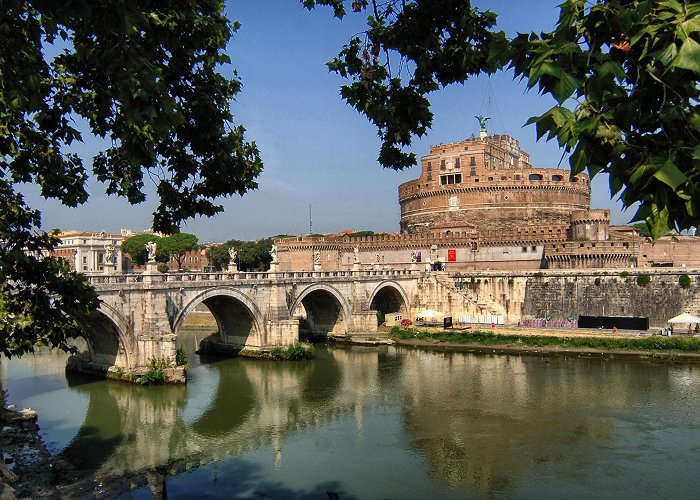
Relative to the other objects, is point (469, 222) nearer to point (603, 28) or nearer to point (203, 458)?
point (203, 458)

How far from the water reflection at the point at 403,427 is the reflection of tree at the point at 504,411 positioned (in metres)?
0.06

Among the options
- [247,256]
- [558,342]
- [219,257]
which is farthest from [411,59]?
[219,257]

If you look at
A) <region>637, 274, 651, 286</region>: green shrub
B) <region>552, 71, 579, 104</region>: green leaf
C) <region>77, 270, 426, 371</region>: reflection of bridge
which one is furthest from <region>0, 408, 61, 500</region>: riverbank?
<region>637, 274, 651, 286</region>: green shrub

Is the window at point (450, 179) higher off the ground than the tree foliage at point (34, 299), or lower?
higher

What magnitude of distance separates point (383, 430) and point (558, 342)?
685 inches

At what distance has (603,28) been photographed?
3.06m

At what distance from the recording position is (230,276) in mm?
32469

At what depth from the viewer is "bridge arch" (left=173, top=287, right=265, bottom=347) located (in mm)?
32938

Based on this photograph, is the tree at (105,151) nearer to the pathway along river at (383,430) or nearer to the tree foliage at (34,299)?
the tree foliage at (34,299)

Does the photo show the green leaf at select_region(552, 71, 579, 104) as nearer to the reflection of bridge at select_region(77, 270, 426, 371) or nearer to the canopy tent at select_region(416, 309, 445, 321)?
the reflection of bridge at select_region(77, 270, 426, 371)

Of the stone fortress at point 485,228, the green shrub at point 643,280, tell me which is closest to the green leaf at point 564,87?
the green shrub at point 643,280

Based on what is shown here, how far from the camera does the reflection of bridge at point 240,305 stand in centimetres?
2647

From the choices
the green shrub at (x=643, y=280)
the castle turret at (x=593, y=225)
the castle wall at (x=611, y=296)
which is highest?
the castle turret at (x=593, y=225)

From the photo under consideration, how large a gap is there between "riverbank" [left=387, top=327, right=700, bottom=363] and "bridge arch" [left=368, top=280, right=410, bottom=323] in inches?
204
